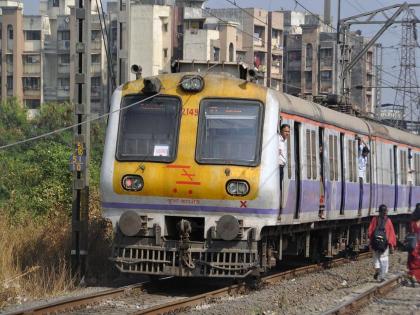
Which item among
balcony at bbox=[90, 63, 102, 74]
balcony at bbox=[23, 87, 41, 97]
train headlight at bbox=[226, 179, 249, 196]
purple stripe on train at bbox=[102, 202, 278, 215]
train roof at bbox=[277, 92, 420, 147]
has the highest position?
balcony at bbox=[90, 63, 102, 74]

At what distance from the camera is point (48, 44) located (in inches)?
3263

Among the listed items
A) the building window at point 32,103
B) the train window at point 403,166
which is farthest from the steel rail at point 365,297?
the building window at point 32,103

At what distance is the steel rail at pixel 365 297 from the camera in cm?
1204

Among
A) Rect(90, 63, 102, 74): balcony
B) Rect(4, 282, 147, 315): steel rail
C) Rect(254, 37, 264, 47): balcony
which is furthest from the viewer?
Rect(254, 37, 264, 47): balcony

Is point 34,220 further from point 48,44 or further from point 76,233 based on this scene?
point 48,44

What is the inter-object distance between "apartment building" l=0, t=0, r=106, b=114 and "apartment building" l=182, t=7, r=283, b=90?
1071 centimetres

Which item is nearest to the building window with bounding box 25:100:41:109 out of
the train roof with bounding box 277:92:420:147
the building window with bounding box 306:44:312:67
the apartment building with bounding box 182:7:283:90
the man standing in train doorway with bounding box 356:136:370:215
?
the apartment building with bounding box 182:7:283:90

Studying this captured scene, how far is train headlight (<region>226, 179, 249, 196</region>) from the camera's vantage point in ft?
44.2

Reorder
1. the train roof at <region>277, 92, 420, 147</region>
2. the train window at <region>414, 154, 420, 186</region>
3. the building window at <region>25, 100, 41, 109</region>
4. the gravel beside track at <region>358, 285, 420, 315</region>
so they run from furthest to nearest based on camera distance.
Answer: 1. the building window at <region>25, 100, 41, 109</region>
2. the train window at <region>414, 154, 420, 186</region>
3. the train roof at <region>277, 92, 420, 147</region>
4. the gravel beside track at <region>358, 285, 420, 315</region>

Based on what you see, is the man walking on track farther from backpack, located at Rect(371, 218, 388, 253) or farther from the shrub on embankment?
the shrub on embankment

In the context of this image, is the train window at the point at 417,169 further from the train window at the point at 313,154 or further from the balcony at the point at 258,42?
the balcony at the point at 258,42

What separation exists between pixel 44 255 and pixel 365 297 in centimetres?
582

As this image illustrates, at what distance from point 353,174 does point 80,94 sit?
6837mm

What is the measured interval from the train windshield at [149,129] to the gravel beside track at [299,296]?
2.31 m
